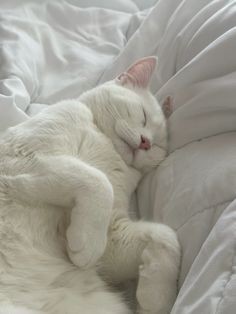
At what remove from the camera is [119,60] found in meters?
1.45

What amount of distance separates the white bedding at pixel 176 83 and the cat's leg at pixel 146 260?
0.03 metres

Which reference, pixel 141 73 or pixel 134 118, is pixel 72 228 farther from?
pixel 141 73

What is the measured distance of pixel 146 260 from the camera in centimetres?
95

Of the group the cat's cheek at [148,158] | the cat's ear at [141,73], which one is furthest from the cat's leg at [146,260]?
the cat's ear at [141,73]

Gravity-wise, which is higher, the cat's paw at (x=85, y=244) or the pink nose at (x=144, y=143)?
the pink nose at (x=144, y=143)

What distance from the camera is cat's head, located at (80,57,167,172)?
1.15 meters

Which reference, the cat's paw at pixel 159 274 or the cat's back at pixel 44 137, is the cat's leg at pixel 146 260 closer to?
the cat's paw at pixel 159 274

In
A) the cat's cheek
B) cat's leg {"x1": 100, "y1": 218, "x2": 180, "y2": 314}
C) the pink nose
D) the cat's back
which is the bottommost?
cat's leg {"x1": 100, "y1": 218, "x2": 180, "y2": 314}

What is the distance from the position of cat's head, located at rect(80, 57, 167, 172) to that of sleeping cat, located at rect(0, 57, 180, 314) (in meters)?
0.01

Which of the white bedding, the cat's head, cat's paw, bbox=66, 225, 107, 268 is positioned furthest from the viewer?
the cat's head

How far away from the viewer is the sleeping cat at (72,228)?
35.4 inches

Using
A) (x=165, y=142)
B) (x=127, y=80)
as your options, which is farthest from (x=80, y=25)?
(x=165, y=142)

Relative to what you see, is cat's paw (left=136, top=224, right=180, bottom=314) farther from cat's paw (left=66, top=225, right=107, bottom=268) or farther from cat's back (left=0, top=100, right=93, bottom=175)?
cat's back (left=0, top=100, right=93, bottom=175)

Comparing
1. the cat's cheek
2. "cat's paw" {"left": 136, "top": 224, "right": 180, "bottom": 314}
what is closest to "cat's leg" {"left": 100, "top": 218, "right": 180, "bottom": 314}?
"cat's paw" {"left": 136, "top": 224, "right": 180, "bottom": 314}
